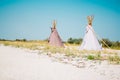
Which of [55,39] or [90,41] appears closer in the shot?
[90,41]

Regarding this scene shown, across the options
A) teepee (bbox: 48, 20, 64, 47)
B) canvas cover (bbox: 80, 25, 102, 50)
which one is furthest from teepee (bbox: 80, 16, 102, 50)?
teepee (bbox: 48, 20, 64, 47)

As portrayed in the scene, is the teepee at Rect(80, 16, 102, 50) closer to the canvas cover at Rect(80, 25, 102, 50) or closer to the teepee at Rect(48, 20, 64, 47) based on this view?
the canvas cover at Rect(80, 25, 102, 50)

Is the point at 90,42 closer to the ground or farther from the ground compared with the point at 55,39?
closer to the ground

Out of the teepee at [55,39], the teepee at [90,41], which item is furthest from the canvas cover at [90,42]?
the teepee at [55,39]

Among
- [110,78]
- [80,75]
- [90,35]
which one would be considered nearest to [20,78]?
[80,75]

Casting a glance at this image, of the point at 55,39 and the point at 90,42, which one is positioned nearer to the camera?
the point at 90,42

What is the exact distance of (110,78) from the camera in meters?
5.07

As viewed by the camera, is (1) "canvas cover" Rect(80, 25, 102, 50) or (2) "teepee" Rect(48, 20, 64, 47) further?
(2) "teepee" Rect(48, 20, 64, 47)

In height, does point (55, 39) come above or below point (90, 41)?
above

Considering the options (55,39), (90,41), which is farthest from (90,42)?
(55,39)

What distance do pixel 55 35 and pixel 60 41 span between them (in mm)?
612

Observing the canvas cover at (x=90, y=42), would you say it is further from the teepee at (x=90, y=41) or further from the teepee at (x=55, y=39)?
the teepee at (x=55, y=39)

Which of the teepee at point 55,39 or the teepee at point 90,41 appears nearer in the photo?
the teepee at point 90,41

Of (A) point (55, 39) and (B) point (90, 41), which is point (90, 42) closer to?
(B) point (90, 41)
